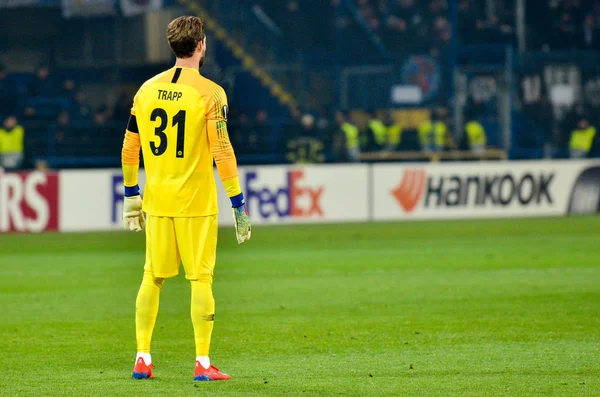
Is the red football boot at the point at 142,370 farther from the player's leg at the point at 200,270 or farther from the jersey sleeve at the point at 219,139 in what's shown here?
the jersey sleeve at the point at 219,139

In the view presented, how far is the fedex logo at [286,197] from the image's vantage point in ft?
75.9

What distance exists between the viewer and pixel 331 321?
9.82 meters

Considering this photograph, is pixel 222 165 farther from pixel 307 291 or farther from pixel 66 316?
pixel 307 291

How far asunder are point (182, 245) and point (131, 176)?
0.55 metres

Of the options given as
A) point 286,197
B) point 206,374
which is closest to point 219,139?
point 206,374

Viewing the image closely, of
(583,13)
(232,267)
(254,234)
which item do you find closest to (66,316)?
(232,267)

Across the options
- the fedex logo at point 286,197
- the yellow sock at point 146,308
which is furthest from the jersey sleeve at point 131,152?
the fedex logo at point 286,197

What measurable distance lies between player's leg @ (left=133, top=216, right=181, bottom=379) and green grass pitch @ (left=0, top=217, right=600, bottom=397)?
0.18 meters

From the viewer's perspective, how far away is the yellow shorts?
6.99 m

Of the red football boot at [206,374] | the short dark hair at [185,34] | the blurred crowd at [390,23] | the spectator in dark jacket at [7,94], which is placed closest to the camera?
the short dark hair at [185,34]

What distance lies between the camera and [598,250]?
651 inches

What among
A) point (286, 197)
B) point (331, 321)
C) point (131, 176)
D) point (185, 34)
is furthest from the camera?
point (286, 197)

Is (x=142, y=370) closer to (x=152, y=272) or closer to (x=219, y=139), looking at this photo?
(x=152, y=272)

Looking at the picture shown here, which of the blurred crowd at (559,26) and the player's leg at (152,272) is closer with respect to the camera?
the player's leg at (152,272)
